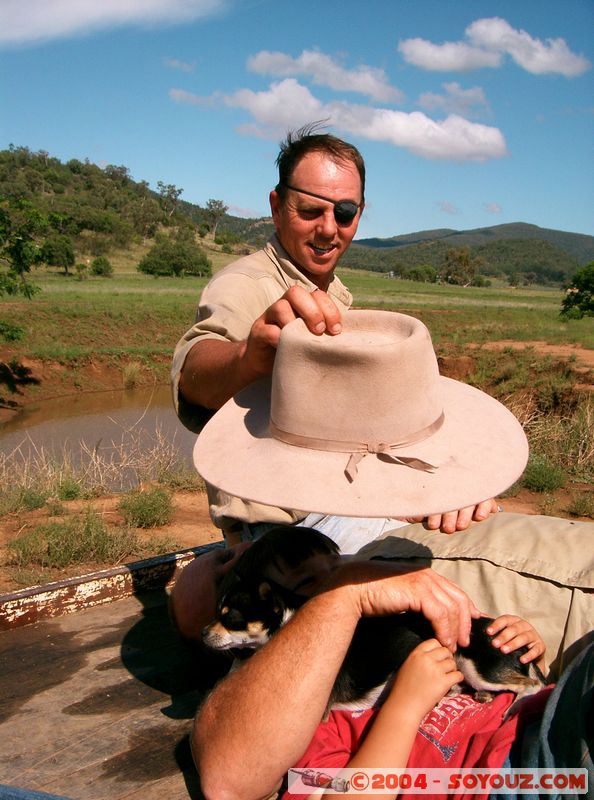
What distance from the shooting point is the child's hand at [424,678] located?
1935 mm

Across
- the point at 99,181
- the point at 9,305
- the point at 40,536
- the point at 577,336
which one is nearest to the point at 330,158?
the point at 40,536

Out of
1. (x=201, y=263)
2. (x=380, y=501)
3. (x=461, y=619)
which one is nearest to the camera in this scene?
(x=380, y=501)

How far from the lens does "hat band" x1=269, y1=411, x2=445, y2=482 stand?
1.81 meters

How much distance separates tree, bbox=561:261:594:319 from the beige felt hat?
92.2 feet

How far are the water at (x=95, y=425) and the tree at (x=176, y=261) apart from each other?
37358mm

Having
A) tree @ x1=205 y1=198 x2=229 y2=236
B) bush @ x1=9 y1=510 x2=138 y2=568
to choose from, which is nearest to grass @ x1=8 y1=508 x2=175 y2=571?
bush @ x1=9 y1=510 x2=138 y2=568

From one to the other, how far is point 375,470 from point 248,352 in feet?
2.17

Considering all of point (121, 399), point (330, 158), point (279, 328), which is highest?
point (330, 158)

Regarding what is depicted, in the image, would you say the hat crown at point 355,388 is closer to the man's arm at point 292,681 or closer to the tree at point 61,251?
the man's arm at point 292,681

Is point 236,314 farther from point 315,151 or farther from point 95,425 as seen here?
point 95,425

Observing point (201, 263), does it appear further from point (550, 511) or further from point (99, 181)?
point (550, 511)

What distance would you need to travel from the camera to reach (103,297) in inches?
1577

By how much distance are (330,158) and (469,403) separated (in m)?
1.49

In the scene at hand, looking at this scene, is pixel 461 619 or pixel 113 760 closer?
pixel 461 619
